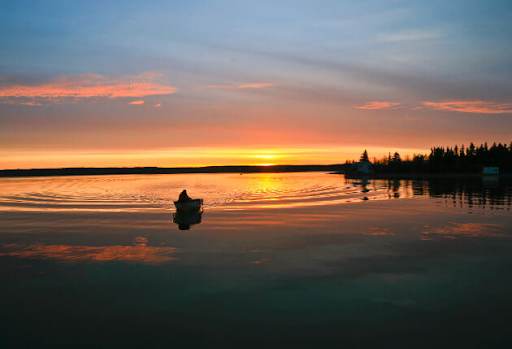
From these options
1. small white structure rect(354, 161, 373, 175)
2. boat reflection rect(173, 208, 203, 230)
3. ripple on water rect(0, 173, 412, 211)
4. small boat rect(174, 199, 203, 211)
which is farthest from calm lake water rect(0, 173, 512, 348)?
small white structure rect(354, 161, 373, 175)

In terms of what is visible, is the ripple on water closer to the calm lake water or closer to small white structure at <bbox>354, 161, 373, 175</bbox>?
the calm lake water

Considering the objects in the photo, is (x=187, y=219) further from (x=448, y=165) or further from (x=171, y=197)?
(x=448, y=165)

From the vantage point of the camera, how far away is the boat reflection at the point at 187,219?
95.5 feet

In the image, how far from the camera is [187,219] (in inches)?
1280

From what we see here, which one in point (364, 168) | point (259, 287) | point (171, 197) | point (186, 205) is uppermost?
point (364, 168)

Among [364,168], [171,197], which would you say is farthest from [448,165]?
[171,197]

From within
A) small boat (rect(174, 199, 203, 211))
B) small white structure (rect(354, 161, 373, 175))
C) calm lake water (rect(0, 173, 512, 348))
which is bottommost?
calm lake water (rect(0, 173, 512, 348))

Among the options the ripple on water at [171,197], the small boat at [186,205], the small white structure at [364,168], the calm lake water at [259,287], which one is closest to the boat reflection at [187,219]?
the small boat at [186,205]

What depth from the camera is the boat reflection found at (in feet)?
95.5

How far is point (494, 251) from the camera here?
1883 cm

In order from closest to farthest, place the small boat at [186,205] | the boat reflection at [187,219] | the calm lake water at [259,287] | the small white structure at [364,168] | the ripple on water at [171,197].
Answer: the calm lake water at [259,287]
the boat reflection at [187,219]
the small boat at [186,205]
the ripple on water at [171,197]
the small white structure at [364,168]

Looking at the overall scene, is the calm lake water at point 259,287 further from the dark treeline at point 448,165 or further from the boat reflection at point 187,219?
the dark treeline at point 448,165

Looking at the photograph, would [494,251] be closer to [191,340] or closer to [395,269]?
[395,269]

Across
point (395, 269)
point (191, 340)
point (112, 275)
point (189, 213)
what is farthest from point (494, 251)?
point (189, 213)
